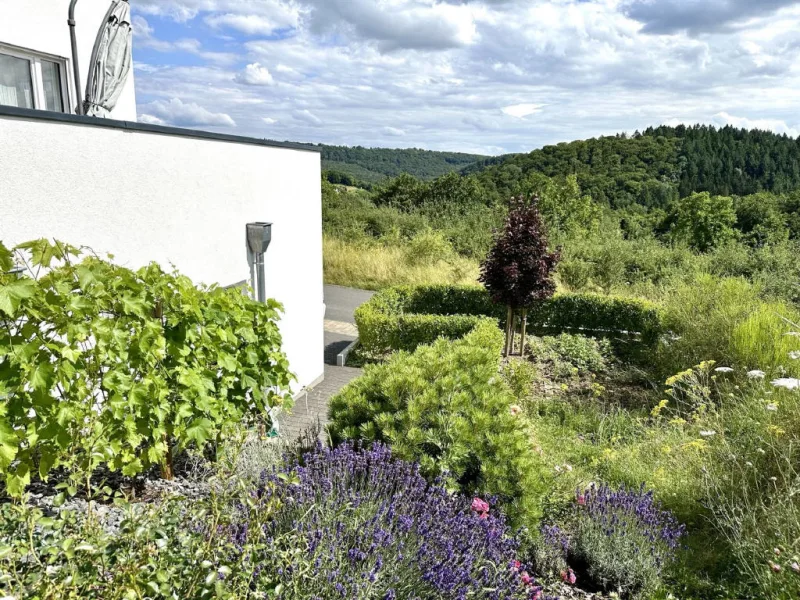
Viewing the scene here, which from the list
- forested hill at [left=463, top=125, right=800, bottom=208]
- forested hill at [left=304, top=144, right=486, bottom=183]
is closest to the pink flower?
forested hill at [left=463, top=125, right=800, bottom=208]

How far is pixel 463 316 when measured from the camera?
33.1 ft

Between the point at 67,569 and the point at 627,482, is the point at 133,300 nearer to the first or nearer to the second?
the point at 67,569

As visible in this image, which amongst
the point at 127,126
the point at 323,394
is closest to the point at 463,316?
the point at 323,394

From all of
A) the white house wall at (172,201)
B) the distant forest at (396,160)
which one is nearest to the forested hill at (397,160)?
the distant forest at (396,160)

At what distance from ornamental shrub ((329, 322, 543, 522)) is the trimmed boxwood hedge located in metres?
5.22

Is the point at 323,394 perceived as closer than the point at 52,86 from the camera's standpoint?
No

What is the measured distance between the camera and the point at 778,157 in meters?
63.3

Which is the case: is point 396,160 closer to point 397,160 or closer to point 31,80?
point 397,160

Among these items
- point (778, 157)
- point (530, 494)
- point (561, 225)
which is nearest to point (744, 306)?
point (530, 494)

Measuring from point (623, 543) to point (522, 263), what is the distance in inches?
242

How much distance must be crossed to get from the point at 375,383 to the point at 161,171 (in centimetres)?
261

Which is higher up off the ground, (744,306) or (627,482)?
(744,306)

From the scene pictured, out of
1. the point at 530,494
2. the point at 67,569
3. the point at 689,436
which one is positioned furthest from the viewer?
the point at 689,436

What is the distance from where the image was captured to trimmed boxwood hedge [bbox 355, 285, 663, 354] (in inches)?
394
